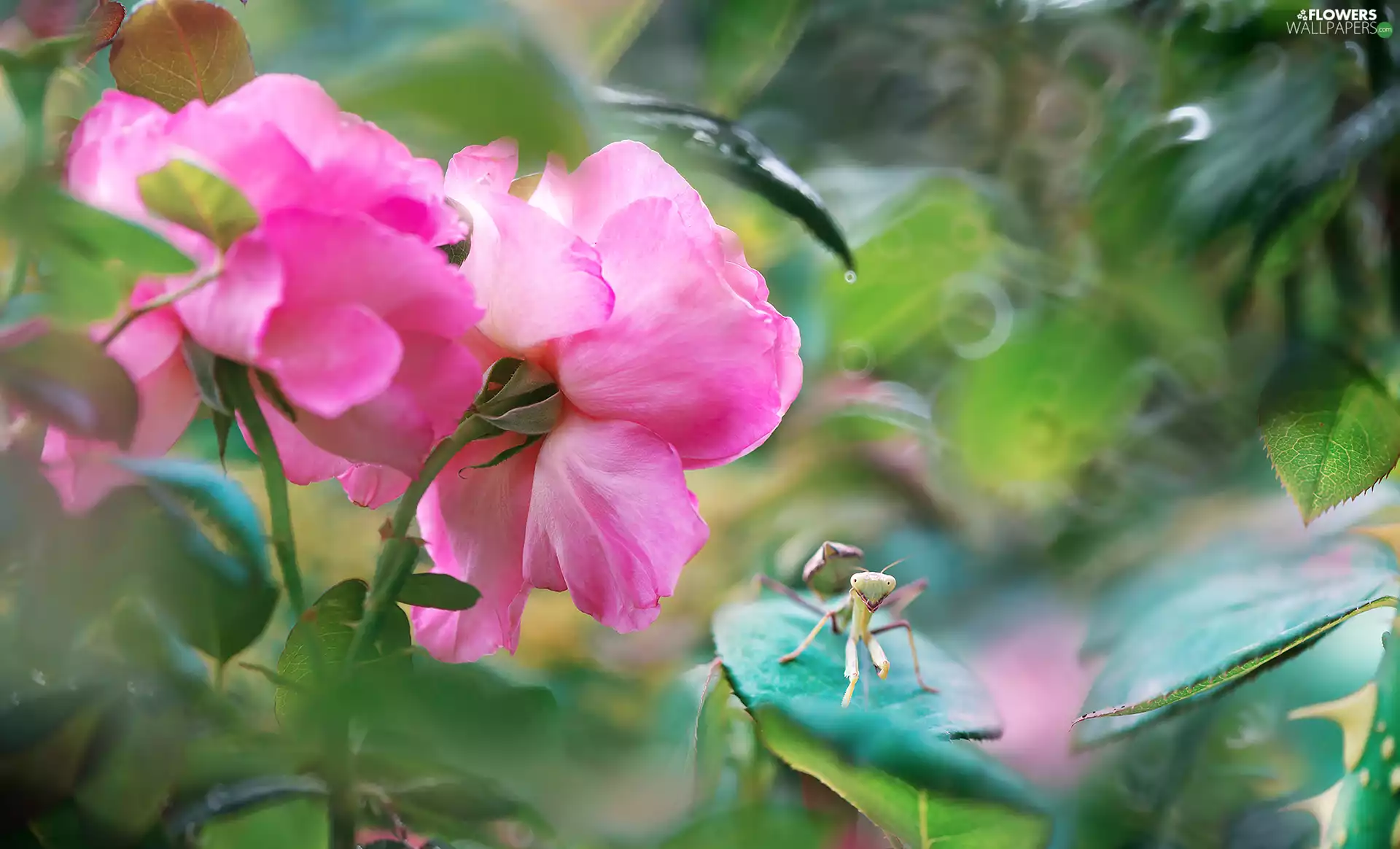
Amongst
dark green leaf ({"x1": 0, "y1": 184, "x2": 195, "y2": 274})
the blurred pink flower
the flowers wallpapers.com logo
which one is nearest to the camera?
dark green leaf ({"x1": 0, "y1": 184, "x2": 195, "y2": 274})


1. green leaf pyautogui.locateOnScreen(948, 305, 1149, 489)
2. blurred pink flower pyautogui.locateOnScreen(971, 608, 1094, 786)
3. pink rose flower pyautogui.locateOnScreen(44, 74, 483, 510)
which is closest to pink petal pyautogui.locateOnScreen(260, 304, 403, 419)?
pink rose flower pyautogui.locateOnScreen(44, 74, 483, 510)

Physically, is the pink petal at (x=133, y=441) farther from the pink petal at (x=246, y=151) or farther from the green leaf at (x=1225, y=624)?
the green leaf at (x=1225, y=624)

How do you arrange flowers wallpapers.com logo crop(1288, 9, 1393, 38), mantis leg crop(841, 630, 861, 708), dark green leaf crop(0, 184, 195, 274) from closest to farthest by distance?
1. dark green leaf crop(0, 184, 195, 274)
2. mantis leg crop(841, 630, 861, 708)
3. flowers wallpapers.com logo crop(1288, 9, 1393, 38)

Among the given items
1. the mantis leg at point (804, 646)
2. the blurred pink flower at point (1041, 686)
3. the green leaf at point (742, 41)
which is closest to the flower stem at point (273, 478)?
the mantis leg at point (804, 646)

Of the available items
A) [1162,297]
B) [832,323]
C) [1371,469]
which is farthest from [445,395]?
[1162,297]

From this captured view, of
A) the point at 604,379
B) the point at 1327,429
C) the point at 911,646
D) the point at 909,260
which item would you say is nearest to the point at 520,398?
the point at 604,379

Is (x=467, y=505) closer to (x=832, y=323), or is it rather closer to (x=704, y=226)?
(x=704, y=226)

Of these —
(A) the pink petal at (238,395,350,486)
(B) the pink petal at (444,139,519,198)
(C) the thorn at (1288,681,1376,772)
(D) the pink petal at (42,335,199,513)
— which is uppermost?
(B) the pink petal at (444,139,519,198)

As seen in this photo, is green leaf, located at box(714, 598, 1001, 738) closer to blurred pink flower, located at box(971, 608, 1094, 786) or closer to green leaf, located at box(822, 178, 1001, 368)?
blurred pink flower, located at box(971, 608, 1094, 786)
